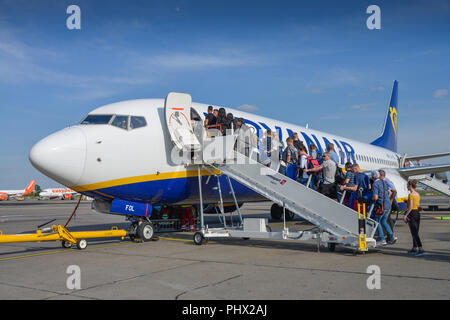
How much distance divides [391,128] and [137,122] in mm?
26040

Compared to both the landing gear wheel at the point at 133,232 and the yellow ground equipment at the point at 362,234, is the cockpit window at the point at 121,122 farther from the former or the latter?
the yellow ground equipment at the point at 362,234

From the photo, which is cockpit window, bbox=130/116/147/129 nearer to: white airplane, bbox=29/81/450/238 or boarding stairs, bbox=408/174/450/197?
white airplane, bbox=29/81/450/238

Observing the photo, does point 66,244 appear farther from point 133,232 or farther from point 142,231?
point 142,231

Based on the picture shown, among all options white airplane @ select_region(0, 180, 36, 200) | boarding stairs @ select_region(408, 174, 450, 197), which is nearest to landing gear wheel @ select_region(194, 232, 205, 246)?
boarding stairs @ select_region(408, 174, 450, 197)

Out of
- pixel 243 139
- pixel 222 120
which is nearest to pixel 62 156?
pixel 222 120

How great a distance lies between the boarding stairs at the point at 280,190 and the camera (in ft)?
30.7

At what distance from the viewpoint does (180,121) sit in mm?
11180

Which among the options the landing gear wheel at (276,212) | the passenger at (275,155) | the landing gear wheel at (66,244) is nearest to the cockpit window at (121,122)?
the landing gear wheel at (66,244)

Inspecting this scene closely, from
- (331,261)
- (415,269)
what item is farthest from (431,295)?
(331,261)

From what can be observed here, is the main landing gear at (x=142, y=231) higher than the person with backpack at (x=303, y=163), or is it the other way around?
the person with backpack at (x=303, y=163)

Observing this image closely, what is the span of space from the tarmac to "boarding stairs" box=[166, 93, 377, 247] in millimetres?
544

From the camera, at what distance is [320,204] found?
32.2 feet

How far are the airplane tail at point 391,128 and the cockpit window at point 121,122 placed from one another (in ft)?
78.9
